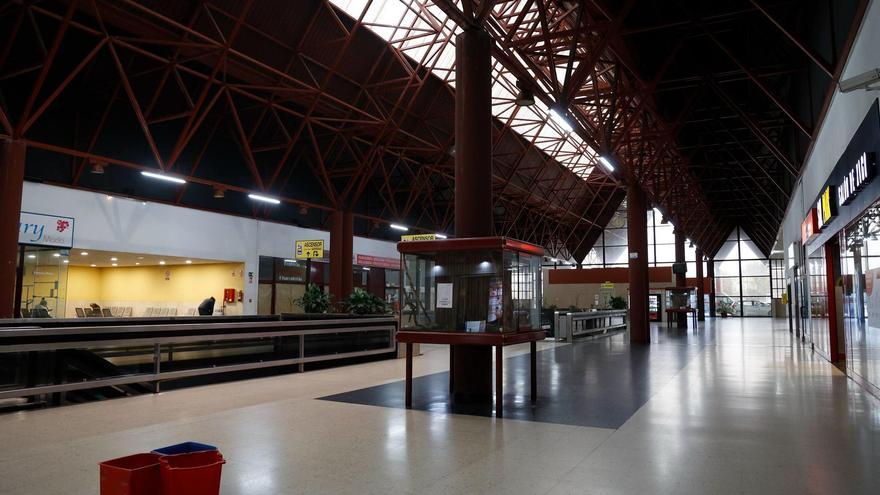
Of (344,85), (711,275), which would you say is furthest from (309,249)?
(711,275)

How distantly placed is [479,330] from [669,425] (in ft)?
7.95

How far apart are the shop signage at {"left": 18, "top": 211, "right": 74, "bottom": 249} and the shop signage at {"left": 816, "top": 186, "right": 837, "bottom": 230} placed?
17846 millimetres

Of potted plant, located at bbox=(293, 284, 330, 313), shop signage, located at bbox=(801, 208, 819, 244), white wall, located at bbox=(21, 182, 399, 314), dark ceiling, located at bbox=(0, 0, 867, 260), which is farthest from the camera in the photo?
white wall, located at bbox=(21, 182, 399, 314)

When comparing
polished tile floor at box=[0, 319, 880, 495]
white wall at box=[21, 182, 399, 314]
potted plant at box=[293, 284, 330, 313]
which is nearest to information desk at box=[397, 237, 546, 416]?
polished tile floor at box=[0, 319, 880, 495]

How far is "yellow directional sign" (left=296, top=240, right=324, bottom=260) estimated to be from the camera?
2202 centimetres

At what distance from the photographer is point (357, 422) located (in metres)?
6.32

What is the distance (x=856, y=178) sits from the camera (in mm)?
7969

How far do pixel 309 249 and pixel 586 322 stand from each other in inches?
439

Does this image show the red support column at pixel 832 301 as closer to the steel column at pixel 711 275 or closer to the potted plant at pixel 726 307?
the steel column at pixel 711 275

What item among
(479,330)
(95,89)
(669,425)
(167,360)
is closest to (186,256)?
(95,89)

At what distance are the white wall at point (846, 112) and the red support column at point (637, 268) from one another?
626 centimetres

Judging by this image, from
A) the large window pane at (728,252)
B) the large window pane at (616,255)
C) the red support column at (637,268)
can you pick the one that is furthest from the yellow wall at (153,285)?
the large window pane at (728,252)

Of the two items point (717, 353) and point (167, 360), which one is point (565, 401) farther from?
point (717, 353)

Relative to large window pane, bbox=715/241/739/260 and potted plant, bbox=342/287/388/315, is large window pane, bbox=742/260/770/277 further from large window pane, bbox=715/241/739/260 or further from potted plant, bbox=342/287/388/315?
potted plant, bbox=342/287/388/315
